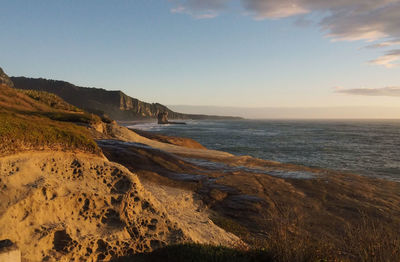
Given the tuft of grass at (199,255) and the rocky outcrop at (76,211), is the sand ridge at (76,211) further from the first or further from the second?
the tuft of grass at (199,255)

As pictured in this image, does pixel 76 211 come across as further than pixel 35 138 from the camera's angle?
No

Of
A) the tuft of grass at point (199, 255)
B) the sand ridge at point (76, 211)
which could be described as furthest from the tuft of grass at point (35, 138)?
the tuft of grass at point (199, 255)

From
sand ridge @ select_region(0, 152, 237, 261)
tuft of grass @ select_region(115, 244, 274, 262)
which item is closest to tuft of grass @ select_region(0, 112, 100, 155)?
sand ridge @ select_region(0, 152, 237, 261)

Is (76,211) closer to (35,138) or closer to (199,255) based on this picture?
(35,138)

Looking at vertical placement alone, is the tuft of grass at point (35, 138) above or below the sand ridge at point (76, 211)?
above

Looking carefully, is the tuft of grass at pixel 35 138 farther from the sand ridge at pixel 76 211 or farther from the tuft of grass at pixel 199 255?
the tuft of grass at pixel 199 255

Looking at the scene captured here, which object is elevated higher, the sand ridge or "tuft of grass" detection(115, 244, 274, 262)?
the sand ridge

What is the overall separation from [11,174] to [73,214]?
71.5 inches

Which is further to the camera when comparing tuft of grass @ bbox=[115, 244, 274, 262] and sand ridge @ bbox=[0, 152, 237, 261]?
tuft of grass @ bbox=[115, 244, 274, 262]

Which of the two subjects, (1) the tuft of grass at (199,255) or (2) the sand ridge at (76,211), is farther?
(1) the tuft of grass at (199,255)

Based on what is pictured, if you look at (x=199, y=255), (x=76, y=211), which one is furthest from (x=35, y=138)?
(x=199, y=255)

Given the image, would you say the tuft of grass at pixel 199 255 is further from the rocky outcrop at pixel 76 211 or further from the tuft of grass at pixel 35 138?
the tuft of grass at pixel 35 138

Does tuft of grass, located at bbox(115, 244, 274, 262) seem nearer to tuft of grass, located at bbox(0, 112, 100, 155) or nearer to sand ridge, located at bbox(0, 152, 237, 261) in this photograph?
sand ridge, located at bbox(0, 152, 237, 261)

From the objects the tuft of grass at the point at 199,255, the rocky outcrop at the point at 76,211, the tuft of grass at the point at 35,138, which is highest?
the tuft of grass at the point at 35,138
